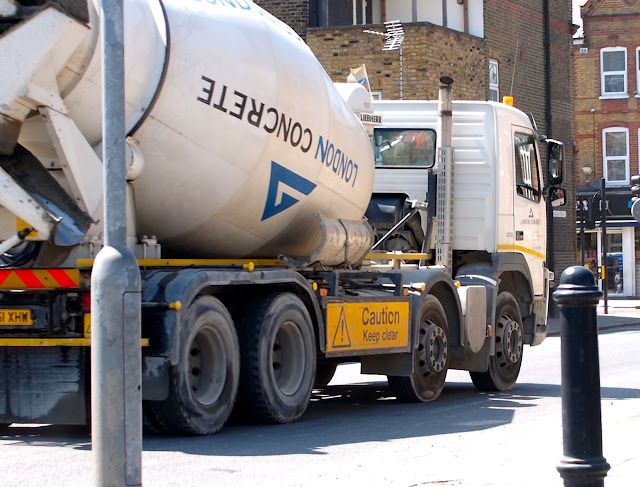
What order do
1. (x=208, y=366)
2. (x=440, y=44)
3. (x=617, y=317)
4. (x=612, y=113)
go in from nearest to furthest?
(x=208, y=366), (x=440, y=44), (x=617, y=317), (x=612, y=113)

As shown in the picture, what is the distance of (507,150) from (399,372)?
3627mm

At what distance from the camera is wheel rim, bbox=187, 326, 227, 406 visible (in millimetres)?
9461

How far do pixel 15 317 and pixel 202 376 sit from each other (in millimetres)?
1585

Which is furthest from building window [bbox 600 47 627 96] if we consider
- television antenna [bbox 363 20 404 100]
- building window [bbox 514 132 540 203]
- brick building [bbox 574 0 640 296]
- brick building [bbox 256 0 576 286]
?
building window [bbox 514 132 540 203]

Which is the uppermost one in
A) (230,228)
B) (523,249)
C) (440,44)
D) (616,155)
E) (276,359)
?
(440,44)

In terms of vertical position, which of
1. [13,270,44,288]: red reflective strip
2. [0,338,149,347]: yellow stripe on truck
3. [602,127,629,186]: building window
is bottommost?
[0,338,149,347]: yellow stripe on truck

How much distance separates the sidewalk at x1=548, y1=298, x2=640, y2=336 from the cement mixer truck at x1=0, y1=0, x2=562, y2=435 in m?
13.4

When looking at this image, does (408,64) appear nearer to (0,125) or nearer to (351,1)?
(351,1)

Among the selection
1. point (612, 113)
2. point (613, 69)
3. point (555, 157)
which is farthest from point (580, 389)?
point (613, 69)

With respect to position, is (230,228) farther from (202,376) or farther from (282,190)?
(202,376)

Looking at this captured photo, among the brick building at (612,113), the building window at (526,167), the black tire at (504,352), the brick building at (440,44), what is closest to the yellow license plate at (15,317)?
the black tire at (504,352)

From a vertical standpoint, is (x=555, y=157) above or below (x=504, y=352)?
above

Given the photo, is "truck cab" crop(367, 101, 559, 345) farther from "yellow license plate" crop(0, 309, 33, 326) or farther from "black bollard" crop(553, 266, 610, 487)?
"black bollard" crop(553, 266, 610, 487)

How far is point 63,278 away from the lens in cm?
866
